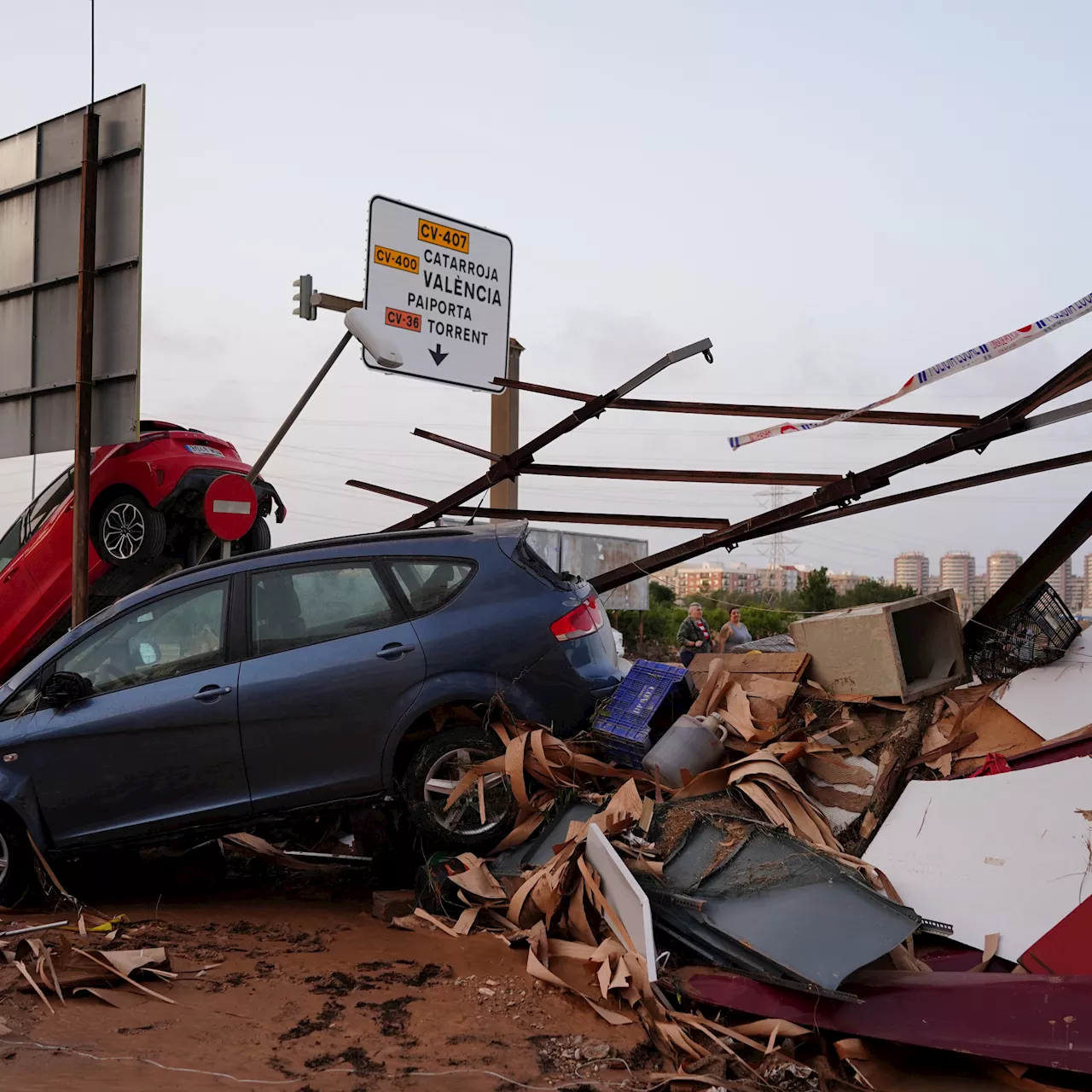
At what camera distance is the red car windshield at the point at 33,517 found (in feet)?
34.2

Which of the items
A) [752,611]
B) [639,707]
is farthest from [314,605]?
[752,611]

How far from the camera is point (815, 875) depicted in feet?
15.2

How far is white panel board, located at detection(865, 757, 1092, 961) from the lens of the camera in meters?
4.56

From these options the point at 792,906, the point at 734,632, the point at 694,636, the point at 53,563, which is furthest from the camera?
the point at 694,636

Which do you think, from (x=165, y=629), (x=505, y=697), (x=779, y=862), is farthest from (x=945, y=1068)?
(x=165, y=629)

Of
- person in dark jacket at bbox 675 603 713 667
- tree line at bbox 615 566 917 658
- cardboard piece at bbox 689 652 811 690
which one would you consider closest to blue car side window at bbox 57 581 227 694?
cardboard piece at bbox 689 652 811 690

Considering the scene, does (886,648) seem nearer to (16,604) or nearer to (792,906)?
(792,906)

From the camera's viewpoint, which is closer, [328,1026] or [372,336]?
[328,1026]

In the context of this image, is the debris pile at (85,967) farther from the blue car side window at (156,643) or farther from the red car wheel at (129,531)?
the red car wheel at (129,531)

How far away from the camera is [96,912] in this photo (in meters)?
5.84

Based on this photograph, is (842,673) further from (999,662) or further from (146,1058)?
(146,1058)

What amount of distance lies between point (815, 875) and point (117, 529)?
7.43 metres

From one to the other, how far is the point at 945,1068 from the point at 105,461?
855 cm

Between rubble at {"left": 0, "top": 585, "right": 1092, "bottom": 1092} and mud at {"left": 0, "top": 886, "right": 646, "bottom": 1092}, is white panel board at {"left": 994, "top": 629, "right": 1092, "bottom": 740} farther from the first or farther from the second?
mud at {"left": 0, "top": 886, "right": 646, "bottom": 1092}
